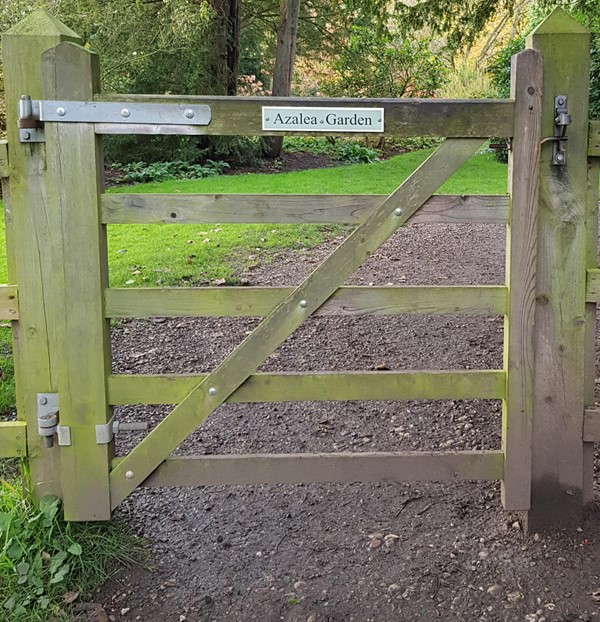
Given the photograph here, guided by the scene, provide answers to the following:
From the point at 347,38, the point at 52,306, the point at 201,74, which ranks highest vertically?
the point at 347,38

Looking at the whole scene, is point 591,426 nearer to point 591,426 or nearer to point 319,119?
point 591,426

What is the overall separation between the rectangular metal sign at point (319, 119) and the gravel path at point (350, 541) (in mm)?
1750

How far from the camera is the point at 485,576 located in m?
2.89

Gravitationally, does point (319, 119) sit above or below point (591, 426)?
above

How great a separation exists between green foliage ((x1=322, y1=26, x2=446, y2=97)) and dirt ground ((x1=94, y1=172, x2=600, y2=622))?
18.4m

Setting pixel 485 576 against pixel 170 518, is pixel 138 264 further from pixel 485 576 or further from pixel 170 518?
pixel 485 576

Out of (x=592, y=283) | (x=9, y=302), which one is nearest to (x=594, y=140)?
(x=592, y=283)

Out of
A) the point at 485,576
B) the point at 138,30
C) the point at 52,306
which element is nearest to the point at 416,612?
the point at 485,576

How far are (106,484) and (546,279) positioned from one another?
203cm

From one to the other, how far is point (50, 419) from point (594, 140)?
2.48m

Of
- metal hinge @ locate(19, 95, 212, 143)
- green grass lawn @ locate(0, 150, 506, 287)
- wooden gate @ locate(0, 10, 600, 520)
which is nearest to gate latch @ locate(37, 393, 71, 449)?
wooden gate @ locate(0, 10, 600, 520)

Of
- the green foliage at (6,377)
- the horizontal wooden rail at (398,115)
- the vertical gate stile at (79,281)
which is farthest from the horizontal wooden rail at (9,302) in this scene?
the green foliage at (6,377)

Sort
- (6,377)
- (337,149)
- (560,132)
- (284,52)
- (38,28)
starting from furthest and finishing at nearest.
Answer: (337,149) → (284,52) → (6,377) → (560,132) → (38,28)

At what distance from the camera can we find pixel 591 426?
3.12 metres
